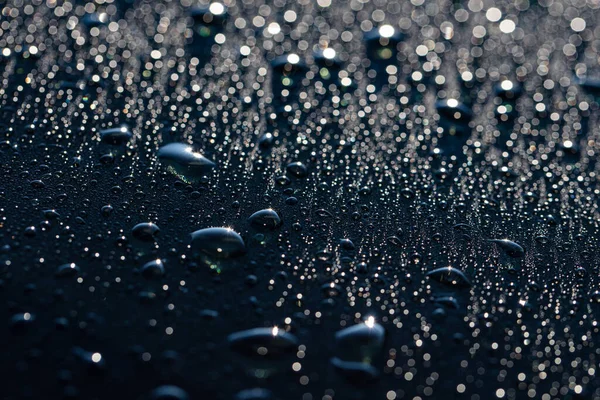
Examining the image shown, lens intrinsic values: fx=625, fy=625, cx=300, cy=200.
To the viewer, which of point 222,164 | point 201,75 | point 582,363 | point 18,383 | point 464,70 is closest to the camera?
point 18,383

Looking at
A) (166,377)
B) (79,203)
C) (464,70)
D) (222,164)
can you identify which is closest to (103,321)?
(166,377)

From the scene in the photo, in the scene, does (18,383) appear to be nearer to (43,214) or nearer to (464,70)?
(43,214)

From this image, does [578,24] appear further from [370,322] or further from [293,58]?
[370,322]

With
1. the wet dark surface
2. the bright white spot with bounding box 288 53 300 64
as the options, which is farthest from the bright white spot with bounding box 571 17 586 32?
the bright white spot with bounding box 288 53 300 64

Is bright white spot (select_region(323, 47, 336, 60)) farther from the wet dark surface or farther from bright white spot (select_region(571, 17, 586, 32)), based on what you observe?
bright white spot (select_region(571, 17, 586, 32))

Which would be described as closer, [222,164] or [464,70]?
[222,164]

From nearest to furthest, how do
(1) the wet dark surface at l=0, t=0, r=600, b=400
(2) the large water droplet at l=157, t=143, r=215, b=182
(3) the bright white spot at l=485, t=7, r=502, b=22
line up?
(1) the wet dark surface at l=0, t=0, r=600, b=400
(2) the large water droplet at l=157, t=143, r=215, b=182
(3) the bright white spot at l=485, t=7, r=502, b=22

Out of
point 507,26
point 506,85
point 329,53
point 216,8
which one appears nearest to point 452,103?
point 506,85

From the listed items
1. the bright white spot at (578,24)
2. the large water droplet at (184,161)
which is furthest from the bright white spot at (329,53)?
the bright white spot at (578,24)

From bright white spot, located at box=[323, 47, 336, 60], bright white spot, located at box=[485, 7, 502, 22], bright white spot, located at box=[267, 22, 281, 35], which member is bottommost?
bright white spot, located at box=[323, 47, 336, 60]
